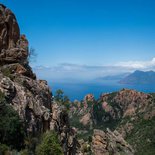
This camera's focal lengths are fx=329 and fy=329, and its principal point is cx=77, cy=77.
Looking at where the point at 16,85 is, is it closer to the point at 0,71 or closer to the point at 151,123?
the point at 0,71

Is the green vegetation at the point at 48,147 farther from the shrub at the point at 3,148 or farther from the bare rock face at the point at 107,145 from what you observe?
the bare rock face at the point at 107,145

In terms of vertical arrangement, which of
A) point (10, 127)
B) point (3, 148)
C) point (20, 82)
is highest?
point (20, 82)

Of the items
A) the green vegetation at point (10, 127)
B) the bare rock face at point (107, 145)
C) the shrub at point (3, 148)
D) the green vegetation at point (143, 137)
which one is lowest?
the green vegetation at point (143, 137)

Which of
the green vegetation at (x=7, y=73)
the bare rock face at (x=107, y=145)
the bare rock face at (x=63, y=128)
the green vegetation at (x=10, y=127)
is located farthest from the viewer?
the bare rock face at (x=107, y=145)

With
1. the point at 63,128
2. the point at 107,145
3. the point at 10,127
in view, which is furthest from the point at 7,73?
the point at 107,145

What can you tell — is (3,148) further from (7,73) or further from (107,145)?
(107,145)

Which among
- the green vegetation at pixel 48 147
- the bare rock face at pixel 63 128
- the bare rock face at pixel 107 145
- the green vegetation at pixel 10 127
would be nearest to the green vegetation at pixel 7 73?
the green vegetation at pixel 10 127

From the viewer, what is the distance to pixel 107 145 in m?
88.3

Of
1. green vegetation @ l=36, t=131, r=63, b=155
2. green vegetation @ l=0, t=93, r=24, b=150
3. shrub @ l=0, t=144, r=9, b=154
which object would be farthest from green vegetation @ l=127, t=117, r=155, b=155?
shrub @ l=0, t=144, r=9, b=154

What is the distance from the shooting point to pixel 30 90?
178 feet

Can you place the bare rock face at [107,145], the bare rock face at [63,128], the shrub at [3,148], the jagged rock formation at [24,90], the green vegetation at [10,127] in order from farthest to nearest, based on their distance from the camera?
1. the bare rock face at [107,145]
2. the bare rock face at [63,128]
3. the jagged rock formation at [24,90]
4. the green vegetation at [10,127]
5. the shrub at [3,148]

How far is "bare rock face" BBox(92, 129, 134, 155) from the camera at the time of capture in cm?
8525

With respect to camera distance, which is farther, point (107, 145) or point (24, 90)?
Answer: point (107, 145)

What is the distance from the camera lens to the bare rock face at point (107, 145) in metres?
85.2
